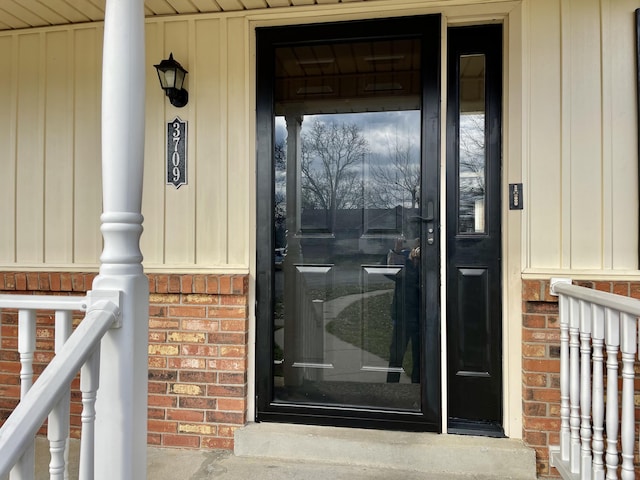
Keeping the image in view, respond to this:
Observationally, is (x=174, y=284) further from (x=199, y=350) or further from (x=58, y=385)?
(x=58, y=385)

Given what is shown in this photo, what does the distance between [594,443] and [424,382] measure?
0.76 m

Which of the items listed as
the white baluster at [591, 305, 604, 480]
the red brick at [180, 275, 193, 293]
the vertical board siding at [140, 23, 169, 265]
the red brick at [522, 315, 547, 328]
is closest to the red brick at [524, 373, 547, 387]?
the red brick at [522, 315, 547, 328]

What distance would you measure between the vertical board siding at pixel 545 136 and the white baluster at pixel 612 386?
1.64 feet

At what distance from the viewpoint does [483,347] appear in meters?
2.22

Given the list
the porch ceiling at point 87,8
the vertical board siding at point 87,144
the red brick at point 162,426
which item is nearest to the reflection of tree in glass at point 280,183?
the porch ceiling at point 87,8

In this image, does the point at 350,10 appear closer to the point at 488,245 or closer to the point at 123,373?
the point at 488,245

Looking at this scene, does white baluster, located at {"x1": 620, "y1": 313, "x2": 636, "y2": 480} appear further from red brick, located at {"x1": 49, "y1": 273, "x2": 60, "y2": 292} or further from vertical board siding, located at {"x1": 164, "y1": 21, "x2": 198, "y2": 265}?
red brick, located at {"x1": 49, "y1": 273, "x2": 60, "y2": 292}

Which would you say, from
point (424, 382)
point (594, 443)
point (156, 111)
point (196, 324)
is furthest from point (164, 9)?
point (594, 443)

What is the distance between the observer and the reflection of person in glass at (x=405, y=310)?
2.24 m

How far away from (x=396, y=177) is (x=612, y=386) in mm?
1336

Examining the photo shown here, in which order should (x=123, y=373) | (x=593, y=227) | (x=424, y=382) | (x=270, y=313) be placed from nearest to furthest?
(x=123, y=373) → (x=593, y=227) → (x=424, y=382) → (x=270, y=313)

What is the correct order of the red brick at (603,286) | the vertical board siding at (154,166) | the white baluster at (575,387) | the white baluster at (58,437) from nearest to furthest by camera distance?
the white baluster at (58,437) → the white baluster at (575,387) → the red brick at (603,286) → the vertical board siding at (154,166)

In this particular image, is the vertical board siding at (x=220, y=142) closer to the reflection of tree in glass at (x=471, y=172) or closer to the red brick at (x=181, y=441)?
the reflection of tree in glass at (x=471, y=172)

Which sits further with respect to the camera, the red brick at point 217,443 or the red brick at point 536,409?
the red brick at point 217,443
